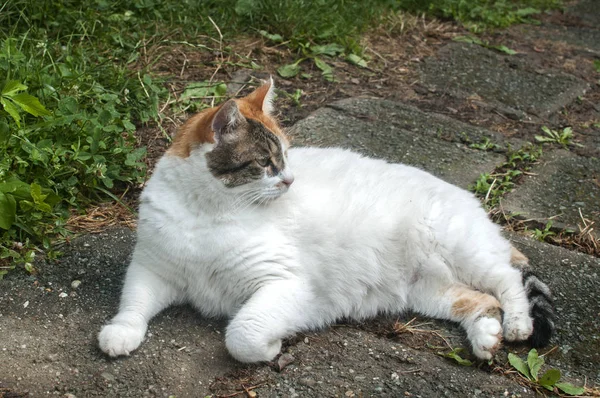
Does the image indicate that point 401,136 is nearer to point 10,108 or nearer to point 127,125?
point 127,125

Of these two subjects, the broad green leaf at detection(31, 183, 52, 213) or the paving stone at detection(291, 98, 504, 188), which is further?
the paving stone at detection(291, 98, 504, 188)

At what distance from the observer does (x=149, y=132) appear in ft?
14.8

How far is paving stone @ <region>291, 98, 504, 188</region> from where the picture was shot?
4.47 meters

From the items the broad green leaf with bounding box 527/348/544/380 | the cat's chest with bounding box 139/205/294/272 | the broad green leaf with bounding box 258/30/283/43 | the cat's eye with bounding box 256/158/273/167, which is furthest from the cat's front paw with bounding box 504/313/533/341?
the broad green leaf with bounding box 258/30/283/43

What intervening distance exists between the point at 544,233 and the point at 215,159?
1.93 metres

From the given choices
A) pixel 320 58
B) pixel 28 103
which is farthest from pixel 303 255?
pixel 320 58

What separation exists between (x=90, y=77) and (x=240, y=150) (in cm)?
178

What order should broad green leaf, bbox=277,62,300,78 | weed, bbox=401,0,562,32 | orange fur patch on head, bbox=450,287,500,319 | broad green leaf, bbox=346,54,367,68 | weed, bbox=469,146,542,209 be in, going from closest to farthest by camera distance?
orange fur patch on head, bbox=450,287,500,319 < weed, bbox=469,146,542,209 < broad green leaf, bbox=277,62,300,78 < broad green leaf, bbox=346,54,367,68 < weed, bbox=401,0,562,32

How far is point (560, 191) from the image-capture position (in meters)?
4.29

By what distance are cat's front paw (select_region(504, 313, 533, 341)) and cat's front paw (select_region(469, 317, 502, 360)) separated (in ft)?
0.20

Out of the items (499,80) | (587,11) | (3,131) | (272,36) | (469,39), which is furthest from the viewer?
(587,11)

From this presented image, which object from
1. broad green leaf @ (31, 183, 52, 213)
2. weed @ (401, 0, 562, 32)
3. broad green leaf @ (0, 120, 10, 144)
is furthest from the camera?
weed @ (401, 0, 562, 32)

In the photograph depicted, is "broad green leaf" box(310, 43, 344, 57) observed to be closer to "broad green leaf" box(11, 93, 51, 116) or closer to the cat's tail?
"broad green leaf" box(11, 93, 51, 116)

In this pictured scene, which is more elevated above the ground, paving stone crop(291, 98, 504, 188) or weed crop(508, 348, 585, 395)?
weed crop(508, 348, 585, 395)
